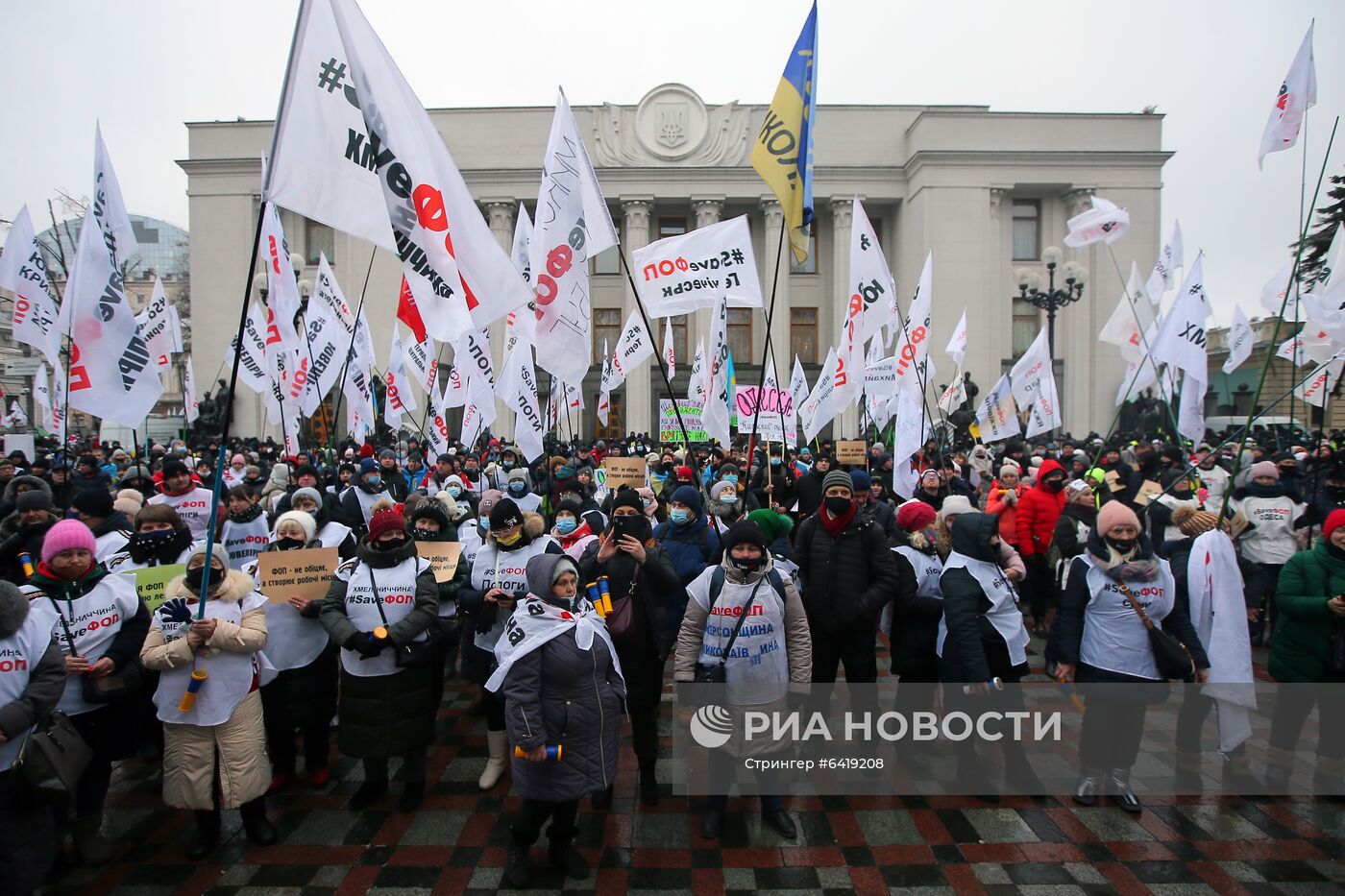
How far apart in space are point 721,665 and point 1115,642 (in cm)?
244

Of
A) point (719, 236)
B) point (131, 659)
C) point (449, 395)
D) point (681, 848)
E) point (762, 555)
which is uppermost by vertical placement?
point (719, 236)

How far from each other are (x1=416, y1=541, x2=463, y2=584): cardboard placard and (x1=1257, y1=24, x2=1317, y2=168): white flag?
7909mm

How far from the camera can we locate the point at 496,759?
4637mm

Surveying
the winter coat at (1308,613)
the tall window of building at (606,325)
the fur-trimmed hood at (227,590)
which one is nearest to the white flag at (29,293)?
the fur-trimmed hood at (227,590)

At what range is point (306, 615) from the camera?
440 cm

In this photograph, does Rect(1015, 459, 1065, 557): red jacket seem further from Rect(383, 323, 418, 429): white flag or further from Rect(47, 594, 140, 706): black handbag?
Rect(383, 323, 418, 429): white flag

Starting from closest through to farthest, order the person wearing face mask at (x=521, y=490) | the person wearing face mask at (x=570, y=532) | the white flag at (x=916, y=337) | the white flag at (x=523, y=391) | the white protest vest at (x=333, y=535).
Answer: the person wearing face mask at (x=570, y=532), the white protest vest at (x=333, y=535), the person wearing face mask at (x=521, y=490), the white flag at (x=523, y=391), the white flag at (x=916, y=337)

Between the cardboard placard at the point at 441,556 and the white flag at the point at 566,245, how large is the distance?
1760mm

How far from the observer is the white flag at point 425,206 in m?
3.56

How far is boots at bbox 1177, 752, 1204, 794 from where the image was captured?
14.7 ft

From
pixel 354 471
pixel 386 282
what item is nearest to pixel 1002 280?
pixel 386 282

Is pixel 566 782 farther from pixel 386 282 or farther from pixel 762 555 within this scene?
pixel 386 282

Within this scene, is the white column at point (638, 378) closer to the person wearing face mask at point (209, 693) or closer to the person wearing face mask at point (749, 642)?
the person wearing face mask at point (749, 642)

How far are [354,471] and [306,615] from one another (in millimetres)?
5798
